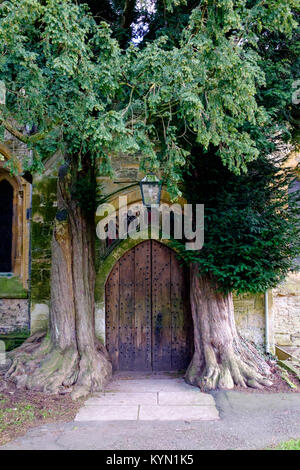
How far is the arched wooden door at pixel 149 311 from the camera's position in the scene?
23.4 ft

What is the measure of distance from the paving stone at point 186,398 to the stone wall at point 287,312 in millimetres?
2963

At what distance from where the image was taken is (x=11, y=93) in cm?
494

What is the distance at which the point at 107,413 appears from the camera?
508 centimetres

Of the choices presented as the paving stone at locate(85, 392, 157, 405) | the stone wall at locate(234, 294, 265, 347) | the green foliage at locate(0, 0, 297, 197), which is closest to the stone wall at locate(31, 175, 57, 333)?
the green foliage at locate(0, 0, 297, 197)

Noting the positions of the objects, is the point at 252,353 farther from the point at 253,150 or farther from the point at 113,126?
the point at 113,126

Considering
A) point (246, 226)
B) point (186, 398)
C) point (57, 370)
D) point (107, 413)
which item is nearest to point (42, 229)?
point (57, 370)

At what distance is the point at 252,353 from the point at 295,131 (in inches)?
148

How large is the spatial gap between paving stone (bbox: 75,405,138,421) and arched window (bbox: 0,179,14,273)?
4.57m

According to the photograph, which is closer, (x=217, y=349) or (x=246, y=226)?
(x=246, y=226)

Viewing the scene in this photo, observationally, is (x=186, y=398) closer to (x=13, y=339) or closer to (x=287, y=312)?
(x=287, y=312)

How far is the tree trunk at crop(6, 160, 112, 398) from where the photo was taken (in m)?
5.93

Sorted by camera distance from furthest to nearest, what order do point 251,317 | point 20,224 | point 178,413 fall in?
point 20,224
point 251,317
point 178,413

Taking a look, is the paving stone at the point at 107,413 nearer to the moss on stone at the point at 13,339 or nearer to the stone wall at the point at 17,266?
the moss on stone at the point at 13,339

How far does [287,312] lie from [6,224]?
6321mm
